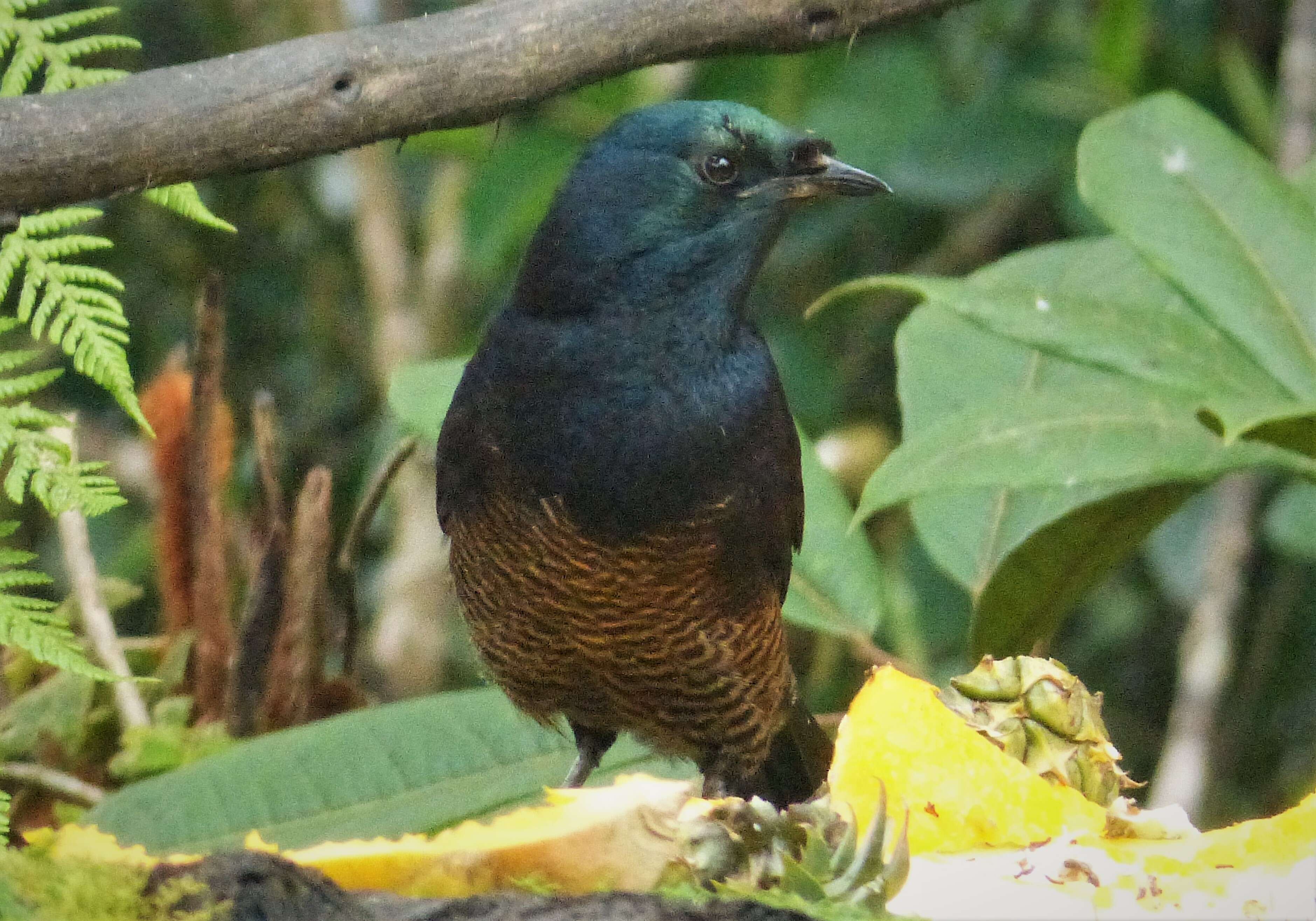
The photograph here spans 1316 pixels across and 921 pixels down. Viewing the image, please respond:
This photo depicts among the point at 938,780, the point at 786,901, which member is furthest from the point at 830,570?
the point at 786,901

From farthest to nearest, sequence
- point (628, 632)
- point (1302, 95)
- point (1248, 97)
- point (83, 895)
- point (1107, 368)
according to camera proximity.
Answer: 1. point (1248, 97)
2. point (1302, 95)
3. point (628, 632)
4. point (1107, 368)
5. point (83, 895)

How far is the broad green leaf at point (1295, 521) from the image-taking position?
2811mm

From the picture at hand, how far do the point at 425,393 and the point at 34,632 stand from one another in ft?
3.83

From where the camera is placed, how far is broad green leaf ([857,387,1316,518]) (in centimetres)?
171

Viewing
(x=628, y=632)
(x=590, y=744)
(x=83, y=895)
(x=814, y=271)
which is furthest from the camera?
(x=814, y=271)

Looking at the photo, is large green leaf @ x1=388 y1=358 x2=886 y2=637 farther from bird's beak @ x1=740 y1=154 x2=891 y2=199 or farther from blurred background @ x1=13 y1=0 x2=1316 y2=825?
blurred background @ x1=13 y1=0 x2=1316 y2=825

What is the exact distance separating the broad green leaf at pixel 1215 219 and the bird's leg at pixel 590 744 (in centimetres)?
93

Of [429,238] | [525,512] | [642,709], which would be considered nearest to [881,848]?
[525,512]

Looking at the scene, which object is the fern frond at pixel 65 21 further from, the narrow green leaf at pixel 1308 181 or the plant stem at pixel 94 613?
the narrow green leaf at pixel 1308 181

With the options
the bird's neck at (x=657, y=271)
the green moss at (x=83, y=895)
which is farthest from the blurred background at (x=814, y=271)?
the green moss at (x=83, y=895)

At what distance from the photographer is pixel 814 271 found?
403cm

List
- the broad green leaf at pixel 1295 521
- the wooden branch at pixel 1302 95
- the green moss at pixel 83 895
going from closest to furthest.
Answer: the green moss at pixel 83 895
the broad green leaf at pixel 1295 521
the wooden branch at pixel 1302 95

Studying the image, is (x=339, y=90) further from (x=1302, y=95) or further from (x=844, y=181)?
(x=1302, y=95)

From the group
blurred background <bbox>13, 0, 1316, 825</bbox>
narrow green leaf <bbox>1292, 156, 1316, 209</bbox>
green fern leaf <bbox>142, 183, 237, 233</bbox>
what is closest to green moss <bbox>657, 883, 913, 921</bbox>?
green fern leaf <bbox>142, 183, 237, 233</bbox>
